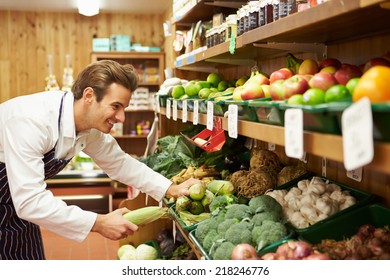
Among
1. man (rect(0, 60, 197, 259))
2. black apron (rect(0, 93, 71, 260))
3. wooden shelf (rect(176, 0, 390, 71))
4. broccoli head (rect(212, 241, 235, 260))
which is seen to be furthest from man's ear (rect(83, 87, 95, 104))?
broccoli head (rect(212, 241, 235, 260))

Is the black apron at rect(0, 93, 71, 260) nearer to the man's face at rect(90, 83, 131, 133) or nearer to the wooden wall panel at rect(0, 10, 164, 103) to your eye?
the man's face at rect(90, 83, 131, 133)

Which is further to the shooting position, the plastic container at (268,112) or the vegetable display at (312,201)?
the vegetable display at (312,201)

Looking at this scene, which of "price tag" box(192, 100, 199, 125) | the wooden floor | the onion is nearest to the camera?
the onion

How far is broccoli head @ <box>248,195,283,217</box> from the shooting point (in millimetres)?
2133

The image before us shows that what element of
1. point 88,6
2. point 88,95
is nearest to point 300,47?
point 88,95

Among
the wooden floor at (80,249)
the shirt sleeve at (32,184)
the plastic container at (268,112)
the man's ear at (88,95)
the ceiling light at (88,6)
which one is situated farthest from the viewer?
the ceiling light at (88,6)

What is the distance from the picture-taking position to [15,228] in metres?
2.73

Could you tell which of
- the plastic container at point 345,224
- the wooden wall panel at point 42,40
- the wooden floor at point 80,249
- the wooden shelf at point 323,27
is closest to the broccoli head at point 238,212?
the plastic container at point 345,224

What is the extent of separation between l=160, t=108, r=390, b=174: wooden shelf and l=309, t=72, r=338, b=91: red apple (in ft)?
0.54

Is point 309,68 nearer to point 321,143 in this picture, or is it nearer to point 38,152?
point 321,143

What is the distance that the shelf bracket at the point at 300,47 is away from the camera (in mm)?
2221

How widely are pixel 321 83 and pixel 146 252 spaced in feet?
7.39

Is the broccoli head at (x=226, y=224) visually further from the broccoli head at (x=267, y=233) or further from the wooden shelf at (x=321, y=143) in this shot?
the wooden shelf at (x=321, y=143)

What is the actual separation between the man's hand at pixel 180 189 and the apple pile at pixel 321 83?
1.05 metres
